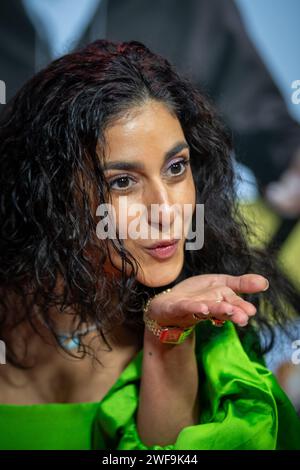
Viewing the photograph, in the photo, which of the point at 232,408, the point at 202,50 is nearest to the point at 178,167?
→ the point at 232,408

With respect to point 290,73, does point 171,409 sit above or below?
Result: below

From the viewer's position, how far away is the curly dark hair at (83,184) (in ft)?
3.32

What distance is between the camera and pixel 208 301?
85 centimetres

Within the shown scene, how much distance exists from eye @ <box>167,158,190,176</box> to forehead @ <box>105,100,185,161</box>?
4 cm

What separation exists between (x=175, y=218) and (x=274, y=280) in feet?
1.16

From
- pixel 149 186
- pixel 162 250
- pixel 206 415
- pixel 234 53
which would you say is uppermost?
pixel 234 53

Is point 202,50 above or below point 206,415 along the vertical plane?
above

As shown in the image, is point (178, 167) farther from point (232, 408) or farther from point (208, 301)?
point (232, 408)

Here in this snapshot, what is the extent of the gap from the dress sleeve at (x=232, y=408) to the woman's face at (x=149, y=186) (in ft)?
0.54

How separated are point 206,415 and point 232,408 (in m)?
0.06

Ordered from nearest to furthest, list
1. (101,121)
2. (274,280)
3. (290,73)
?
(101,121)
(274,280)
(290,73)

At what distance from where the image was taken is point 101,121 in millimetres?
991
